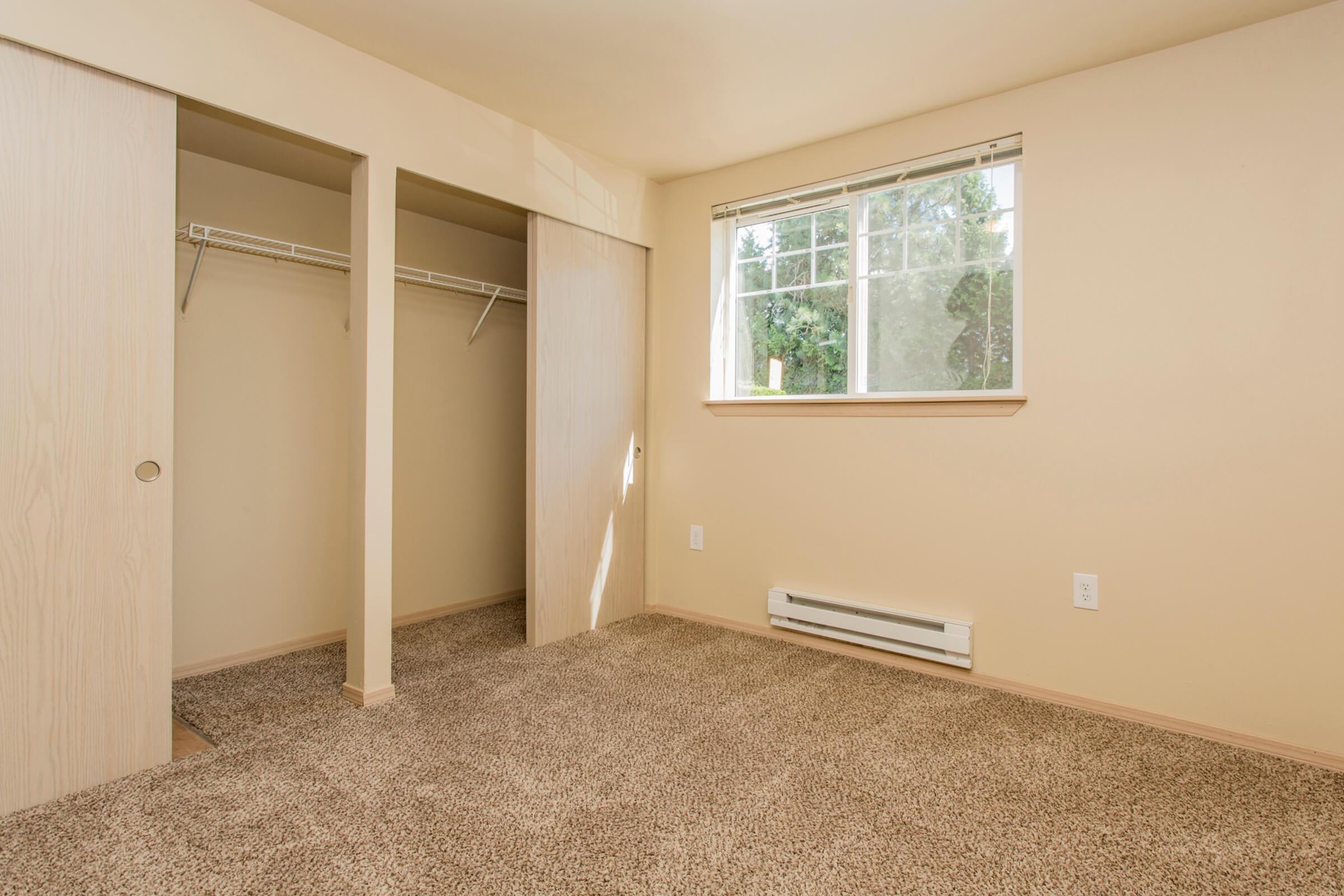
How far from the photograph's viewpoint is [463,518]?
3.77 metres

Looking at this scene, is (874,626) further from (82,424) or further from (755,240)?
(82,424)

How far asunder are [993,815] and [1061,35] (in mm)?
2341

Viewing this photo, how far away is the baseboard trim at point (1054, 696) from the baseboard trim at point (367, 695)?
153 centimetres

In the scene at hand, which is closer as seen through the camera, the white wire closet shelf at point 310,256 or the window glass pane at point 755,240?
the white wire closet shelf at point 310,256

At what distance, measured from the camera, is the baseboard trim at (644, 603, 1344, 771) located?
6.88 ft

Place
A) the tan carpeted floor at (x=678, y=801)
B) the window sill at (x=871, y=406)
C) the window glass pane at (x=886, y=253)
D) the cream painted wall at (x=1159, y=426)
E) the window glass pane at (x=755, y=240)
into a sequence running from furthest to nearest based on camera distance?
1. the window glass pane at (x=755, y=240)
2. the window glass pane at (x=886, y=253)
3. the window sill at (x=871, y=406)
4. the cream painted wall at (x=1159, y=426)
5. the tan carpeted floor at (x=678, y=801)

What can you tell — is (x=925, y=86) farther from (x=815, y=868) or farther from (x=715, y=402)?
(x=815, y=868)

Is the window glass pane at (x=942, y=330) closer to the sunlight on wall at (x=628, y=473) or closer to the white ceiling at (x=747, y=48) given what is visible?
the white ceiling at (x=747, y=48)

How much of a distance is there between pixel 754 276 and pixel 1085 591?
197 cm

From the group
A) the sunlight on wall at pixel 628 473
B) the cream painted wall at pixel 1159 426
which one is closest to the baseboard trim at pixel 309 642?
the sunlight on wall at pixel 628 473

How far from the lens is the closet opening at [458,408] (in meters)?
3.45

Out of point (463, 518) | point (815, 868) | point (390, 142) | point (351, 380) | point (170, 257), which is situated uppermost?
point (390, 142)

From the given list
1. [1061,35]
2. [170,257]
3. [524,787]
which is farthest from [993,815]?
[170,257]

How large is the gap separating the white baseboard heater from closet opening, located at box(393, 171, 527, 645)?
4.26 feet
